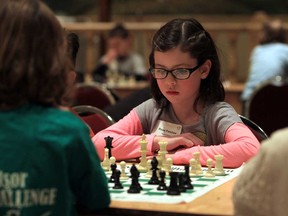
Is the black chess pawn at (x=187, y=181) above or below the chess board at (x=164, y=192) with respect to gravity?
above

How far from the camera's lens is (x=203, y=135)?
11.2 ft

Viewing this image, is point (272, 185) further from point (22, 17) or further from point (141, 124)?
point (141, 124)

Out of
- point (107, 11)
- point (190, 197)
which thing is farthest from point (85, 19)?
point (190, 197)

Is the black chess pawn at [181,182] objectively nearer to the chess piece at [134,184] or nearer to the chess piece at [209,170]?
the chess piece at [134,184]

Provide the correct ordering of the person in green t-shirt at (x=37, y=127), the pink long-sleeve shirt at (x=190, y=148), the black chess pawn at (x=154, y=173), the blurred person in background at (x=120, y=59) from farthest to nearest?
the blurred person in background at (x=120, y=59), the pink long-sleeve shirt at (x=190, y=148), the black chess pawn at (x=154, y=173), the person in green t-shirt at (x=37, y=127)

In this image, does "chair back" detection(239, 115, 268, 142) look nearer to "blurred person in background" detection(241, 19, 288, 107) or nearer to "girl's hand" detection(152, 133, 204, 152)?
"girl's hand" detection(152, 133, 204, 152)

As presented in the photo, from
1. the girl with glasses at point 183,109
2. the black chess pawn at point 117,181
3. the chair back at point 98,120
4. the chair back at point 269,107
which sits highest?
the girl with glasses at point 183,109

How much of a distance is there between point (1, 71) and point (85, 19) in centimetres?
1000

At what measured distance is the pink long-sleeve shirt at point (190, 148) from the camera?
3139 mm

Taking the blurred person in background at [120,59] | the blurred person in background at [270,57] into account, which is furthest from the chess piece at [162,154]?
the blurred person in background at [120,59]

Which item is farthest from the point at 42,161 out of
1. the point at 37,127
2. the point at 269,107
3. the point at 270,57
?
the point at 270,57

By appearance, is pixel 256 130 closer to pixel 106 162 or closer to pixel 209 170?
pixel 209 170

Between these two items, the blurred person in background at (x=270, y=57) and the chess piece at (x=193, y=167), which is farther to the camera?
the blurred person in background at (x=270, y=57)

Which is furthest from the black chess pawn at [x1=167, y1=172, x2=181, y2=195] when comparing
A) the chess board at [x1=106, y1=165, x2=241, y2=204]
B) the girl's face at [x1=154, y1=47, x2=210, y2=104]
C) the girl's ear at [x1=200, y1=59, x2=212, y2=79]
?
the girl's ear at [x1=200, y1=59, x2=212, y2=79]
